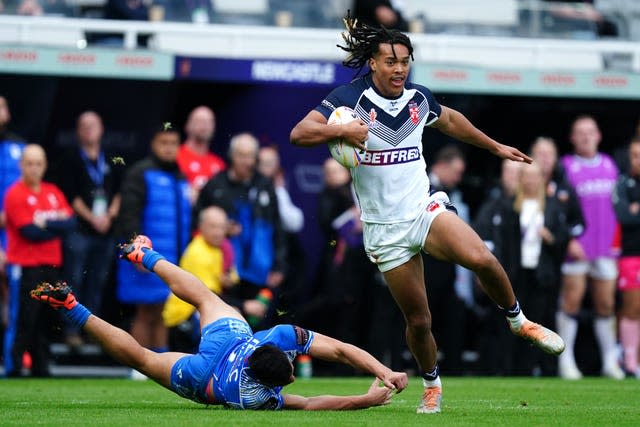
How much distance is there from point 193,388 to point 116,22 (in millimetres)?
7506

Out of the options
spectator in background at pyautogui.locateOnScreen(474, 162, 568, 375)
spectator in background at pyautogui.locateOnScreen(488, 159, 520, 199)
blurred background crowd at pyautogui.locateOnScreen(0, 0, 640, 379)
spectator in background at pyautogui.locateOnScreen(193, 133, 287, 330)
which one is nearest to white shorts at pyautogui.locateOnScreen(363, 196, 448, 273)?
blurred background crowd at pyautogui.locateOnScreen(0, 0, 640, 379)

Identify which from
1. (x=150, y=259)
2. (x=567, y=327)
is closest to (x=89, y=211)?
(x=150, y=259)

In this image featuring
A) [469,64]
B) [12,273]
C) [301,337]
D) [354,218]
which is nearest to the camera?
[301,337]

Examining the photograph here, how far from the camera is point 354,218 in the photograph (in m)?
15.4

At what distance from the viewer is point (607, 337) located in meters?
15.8

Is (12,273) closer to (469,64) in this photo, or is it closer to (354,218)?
(354,218)

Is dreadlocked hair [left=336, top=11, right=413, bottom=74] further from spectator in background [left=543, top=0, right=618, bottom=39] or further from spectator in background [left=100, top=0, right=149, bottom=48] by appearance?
spectator in background [left=543, top=0, right=618, bottom=39]

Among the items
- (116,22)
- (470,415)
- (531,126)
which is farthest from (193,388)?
(531,126)

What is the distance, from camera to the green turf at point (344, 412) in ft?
27.4

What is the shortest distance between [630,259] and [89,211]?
605cm

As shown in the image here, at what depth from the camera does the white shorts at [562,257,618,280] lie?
15914mm

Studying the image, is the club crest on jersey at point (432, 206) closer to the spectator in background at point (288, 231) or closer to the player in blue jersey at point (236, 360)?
the player in blue jersey at point (236, 360)

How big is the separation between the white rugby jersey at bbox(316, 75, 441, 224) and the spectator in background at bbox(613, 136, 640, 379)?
672 cm

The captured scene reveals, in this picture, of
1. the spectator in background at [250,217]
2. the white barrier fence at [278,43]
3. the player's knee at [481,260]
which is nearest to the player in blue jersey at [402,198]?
the player's knee at [481,260]
